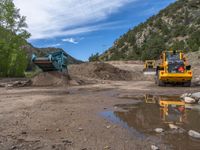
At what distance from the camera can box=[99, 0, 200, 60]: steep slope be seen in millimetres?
74500

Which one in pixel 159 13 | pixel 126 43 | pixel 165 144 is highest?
pixel 159 13

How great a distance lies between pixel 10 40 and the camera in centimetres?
4116

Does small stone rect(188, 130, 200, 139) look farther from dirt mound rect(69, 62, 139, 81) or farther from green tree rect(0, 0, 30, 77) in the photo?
green tree rect(0, 0, 30, 77)

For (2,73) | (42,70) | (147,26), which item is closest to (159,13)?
(147,26)

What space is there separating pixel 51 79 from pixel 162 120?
18.2 metres

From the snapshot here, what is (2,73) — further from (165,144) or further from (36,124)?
(165,144)

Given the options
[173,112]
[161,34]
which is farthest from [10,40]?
[161,34]

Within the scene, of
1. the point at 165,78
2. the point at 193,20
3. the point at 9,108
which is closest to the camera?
the point at 9,108

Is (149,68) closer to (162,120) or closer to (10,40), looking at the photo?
(10,40)

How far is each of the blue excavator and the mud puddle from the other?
531 inches

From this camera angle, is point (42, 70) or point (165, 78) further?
point (42, 70)

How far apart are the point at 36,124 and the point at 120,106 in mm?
4616

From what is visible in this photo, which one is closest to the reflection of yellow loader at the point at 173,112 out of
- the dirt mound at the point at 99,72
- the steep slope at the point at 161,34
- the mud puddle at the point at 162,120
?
the mud puddle at the point at 162,120

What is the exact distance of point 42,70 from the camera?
28.4m
